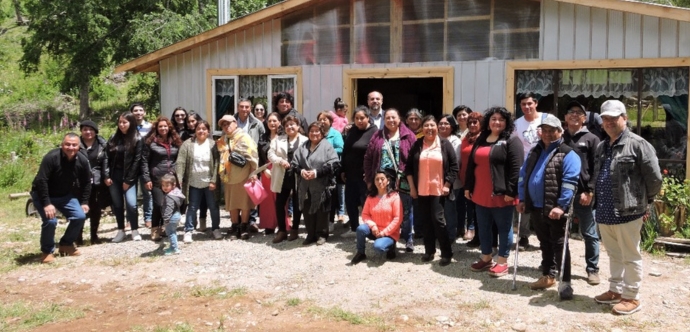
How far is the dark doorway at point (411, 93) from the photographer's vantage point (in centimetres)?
1456

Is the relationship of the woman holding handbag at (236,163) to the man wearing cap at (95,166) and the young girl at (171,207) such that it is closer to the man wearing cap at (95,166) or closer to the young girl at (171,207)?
the young girl at (171,207)

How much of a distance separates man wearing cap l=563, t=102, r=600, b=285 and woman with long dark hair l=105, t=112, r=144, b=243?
203 inches

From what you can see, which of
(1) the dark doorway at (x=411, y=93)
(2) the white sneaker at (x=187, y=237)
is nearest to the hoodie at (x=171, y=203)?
(2) the white sneaker at (x=187, y=237)

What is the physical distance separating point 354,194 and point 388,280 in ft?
5.42

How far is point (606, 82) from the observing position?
8.44 meters

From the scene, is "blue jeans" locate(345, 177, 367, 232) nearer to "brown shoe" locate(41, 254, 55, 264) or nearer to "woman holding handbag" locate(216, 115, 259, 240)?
"woman holding handbag" locate(216, 115, 259, 240)

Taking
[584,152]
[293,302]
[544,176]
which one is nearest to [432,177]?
[544,176]

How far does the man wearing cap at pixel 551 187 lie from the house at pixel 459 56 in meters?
3.35

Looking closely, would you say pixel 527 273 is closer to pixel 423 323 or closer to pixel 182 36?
pixel 423 323

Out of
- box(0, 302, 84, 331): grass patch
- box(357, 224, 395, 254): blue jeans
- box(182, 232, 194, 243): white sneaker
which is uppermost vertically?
box(357, 224, 395, 254): blue jeans

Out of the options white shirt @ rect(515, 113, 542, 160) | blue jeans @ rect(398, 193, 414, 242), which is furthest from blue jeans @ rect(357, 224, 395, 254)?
white shirt @ rect(515, 113, 542, 160)

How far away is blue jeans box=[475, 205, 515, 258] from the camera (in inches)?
241

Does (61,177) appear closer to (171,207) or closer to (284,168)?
(171,207)

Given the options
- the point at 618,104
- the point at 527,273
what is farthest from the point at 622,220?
the point at 527,273
